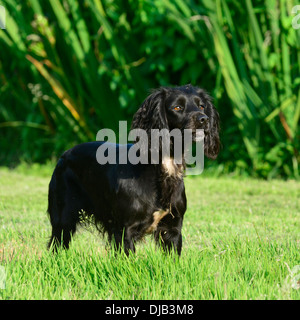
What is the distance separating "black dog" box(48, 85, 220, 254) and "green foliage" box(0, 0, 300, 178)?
2.62 m

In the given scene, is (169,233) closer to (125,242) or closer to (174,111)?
(125,242)

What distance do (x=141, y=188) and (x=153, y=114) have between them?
1.58 feet

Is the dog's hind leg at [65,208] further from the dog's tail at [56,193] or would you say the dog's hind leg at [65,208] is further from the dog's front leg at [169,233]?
the dog's front leg at [169,233]

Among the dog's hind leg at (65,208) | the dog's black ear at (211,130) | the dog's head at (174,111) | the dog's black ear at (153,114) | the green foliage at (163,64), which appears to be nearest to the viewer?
the dog's head at (174,111)

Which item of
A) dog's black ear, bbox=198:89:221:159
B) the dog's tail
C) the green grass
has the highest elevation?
dog's black ear, bbox=198:89:221:159

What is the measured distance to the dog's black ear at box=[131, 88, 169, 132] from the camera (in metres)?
3.48

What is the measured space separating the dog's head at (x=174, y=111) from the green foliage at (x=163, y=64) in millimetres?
2660

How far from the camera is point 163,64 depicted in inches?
266

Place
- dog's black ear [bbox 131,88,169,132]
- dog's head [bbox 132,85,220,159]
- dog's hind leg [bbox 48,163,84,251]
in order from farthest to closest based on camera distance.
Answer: dog's hind leg [bbox 48,163,84,251] → dog's black ear [bbox 131,88,169,132] → dog's head [bbox 132,85,220,159]

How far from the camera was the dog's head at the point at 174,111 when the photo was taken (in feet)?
11.1

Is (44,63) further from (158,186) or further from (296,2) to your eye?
(158,186)

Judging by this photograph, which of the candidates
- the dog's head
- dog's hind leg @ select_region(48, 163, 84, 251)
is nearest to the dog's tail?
dog's hind leg @ select_region(48, 163, 84, 251)

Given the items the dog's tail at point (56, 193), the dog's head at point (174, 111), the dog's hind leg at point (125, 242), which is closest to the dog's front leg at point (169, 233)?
the dog's hind leg at point (125, 242)

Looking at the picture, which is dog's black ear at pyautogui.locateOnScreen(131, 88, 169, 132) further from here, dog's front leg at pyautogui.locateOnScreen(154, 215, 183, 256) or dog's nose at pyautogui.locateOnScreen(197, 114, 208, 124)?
dog's front leg at pyautogui.locateOnScreen(154, 215, 183, 256)
